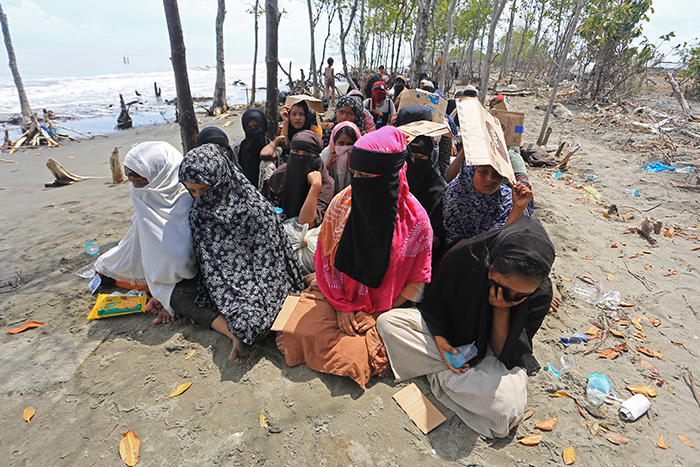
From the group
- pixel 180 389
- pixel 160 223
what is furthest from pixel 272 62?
pixel 180 389

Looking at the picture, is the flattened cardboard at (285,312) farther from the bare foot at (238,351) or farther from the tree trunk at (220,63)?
the tree trunk at (220,63)

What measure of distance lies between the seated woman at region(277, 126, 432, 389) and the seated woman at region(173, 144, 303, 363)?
0.93ft

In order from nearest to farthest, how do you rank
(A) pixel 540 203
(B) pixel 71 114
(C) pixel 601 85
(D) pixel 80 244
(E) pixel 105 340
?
(E) pixel 105 340 < (D) pixel 80 244 < (A) pixel 540 203 < (C) pixel 601 85 < (B) pixel 71 114

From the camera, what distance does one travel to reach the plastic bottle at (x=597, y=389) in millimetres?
2062

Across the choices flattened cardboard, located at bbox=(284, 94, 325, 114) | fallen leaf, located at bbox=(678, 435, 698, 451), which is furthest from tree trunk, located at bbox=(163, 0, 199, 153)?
fallen leaf, located at bbox=(678, 435, 698, 451)

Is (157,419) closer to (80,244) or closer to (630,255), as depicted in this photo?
(80,244)

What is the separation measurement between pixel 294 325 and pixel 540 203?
438cm

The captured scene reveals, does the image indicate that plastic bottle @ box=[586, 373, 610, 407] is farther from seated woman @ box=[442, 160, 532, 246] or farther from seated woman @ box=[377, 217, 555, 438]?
seated woman @ box=[442, 160, 532, 246]

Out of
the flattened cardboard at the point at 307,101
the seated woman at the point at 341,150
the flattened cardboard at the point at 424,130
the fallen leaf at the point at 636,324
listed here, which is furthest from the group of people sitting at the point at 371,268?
the flattened cardboard at the point at 307,101

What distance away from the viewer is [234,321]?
2270 mm

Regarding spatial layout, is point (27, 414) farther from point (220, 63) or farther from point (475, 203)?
point (220, 63)

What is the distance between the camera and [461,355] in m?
2.03

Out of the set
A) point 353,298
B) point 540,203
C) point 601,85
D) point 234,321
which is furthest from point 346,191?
point 601,85

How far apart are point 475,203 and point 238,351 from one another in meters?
2.07
